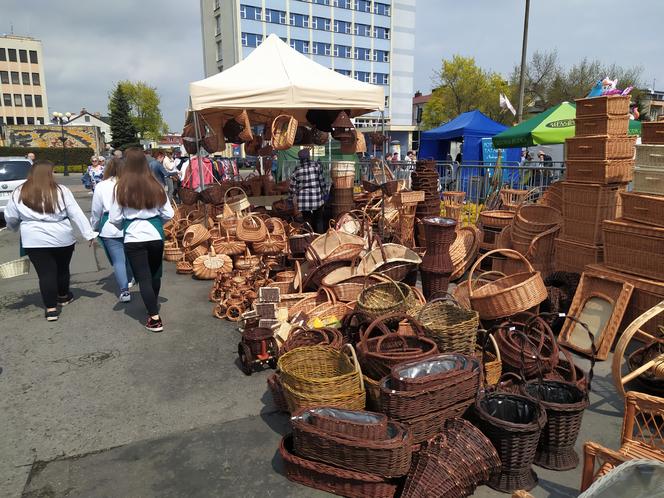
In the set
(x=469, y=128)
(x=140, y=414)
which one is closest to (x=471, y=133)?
(x=469, y=128)

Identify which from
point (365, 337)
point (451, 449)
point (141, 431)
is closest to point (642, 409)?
point (451, 449)

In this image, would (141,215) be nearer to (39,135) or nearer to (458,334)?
(458,334)

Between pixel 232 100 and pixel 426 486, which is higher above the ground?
pixel 232 100

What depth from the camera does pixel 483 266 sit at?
7.21 metres

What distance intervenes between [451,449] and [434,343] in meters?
0.88

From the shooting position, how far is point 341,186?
814cm

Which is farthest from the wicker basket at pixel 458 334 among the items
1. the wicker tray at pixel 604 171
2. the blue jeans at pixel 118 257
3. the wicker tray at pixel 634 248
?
the blue jeans at pixel 118 257

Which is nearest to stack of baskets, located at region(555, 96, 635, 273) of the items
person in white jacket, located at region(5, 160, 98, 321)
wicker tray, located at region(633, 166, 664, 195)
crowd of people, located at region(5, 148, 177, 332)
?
wicker tray, located at region(633, 166, 664, 195)

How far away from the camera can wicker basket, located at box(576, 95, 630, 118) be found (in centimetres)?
528

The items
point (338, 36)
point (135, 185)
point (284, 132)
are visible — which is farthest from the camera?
point (338, 36)

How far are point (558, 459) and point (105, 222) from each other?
5467mm

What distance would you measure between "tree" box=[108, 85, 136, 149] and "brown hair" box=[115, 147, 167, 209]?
5202 cm

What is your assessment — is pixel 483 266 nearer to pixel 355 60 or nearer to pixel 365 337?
pixel 365 337

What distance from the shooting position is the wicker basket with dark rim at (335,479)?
2551mm
